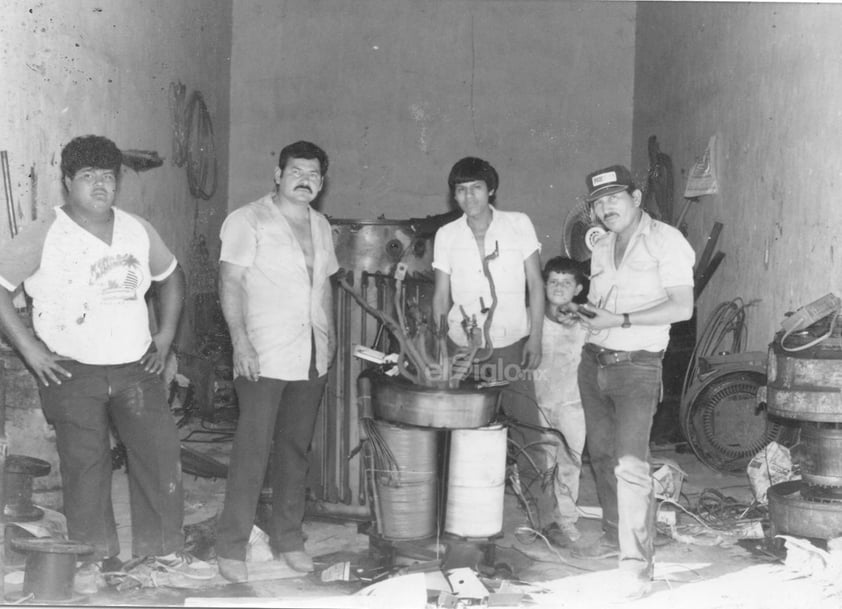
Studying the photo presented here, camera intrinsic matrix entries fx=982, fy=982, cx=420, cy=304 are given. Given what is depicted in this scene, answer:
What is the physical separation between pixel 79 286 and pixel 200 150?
557 centimetres

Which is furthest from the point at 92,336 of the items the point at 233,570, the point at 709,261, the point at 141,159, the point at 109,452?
the point at 709,261

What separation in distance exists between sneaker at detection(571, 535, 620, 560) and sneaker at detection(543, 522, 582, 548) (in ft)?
0.30

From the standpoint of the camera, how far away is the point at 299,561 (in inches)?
176

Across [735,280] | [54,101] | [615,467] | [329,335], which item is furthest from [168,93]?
[615,467]

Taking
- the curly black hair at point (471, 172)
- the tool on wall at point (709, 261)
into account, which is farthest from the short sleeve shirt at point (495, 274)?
the tool on wall at point (709, 261)

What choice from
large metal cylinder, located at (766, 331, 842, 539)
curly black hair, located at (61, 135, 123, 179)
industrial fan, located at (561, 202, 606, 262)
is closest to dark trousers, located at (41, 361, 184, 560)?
curly black hair, located at (61, 135, 123, 179)

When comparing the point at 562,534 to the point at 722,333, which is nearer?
the point at 562,534

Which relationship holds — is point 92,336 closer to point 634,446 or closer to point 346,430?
point 346,430

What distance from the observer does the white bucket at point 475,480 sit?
14.5 ft

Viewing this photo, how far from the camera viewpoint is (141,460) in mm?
4250

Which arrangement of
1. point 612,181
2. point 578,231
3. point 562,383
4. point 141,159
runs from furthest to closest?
point 578,231 → point 141,159 → point 562,383 → point 612,181

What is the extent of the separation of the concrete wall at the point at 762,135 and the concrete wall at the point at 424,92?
1400 millimetres

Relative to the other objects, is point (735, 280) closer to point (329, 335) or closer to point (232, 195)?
point (329, 335)

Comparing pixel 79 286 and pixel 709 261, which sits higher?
pixel 709 261
